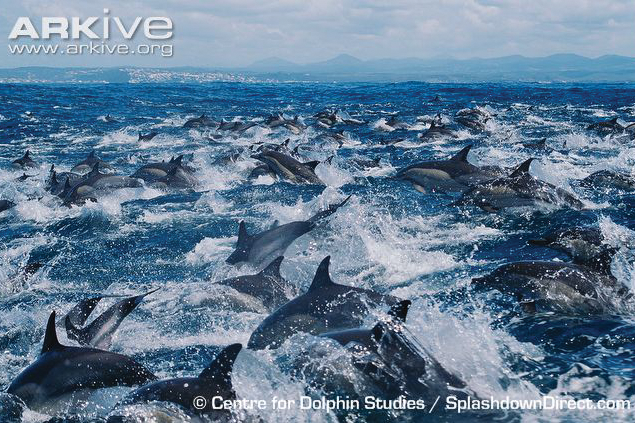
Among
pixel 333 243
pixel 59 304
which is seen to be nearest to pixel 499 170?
pixel 333 243

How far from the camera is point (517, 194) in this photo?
44.4ft

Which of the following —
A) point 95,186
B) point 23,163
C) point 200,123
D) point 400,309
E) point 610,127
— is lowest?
point 23,163

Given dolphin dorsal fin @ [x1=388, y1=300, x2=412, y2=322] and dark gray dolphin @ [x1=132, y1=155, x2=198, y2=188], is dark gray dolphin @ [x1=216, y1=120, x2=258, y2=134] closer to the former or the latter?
dark gray dolphin @ [x1=132, y1=155, x2=198, y2=188]

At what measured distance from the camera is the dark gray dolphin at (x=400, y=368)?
5.71 m

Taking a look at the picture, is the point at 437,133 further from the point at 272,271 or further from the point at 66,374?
the point at 66,374

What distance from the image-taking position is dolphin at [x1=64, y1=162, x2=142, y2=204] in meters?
15.5

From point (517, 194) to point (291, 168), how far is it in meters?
6.66

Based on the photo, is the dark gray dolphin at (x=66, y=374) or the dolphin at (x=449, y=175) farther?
the dolphin at (x=449, y=175)

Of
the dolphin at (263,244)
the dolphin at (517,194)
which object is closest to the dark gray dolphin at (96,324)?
the dolphin at (263,244)

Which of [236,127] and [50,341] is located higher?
[50,341]

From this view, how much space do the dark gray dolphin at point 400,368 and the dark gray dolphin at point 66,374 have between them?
6.92ft

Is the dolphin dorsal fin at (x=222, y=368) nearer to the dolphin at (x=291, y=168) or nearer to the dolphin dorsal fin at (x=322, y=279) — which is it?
the dolphin dorsal fin at (x=322, y=279)

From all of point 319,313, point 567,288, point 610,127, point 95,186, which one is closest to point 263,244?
point 319,313

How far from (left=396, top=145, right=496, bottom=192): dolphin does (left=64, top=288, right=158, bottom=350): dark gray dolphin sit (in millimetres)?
9981
